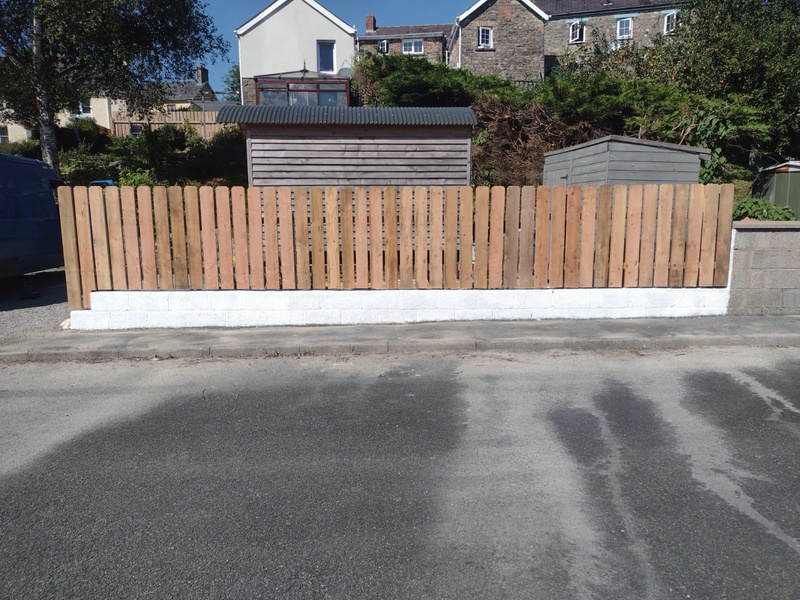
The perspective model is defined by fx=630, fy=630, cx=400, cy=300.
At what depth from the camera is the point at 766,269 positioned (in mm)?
8125

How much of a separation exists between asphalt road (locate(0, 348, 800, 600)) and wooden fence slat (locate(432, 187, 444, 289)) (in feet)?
6.34

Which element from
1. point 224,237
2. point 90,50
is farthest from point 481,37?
point 224,237

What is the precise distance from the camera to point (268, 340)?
729 centimetres

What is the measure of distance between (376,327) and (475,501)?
4.37m

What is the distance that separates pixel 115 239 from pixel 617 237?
627 centimetres

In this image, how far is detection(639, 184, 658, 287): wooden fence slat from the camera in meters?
7.92

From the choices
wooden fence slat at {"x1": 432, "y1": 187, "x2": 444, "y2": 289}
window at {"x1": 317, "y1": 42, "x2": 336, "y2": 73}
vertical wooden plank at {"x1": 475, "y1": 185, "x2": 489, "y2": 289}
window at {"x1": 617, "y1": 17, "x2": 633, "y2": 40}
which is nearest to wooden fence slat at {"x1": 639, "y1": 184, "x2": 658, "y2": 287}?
vertical wooden plank at {"x1": 475, "y1": 185, "x2": 489, "y2": 289}

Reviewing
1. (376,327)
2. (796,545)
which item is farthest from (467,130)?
(796,545)

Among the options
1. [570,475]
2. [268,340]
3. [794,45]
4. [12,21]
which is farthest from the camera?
[794,45]

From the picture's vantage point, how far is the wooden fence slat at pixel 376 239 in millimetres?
7902

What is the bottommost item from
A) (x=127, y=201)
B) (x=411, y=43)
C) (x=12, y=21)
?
(x=127, y=201)

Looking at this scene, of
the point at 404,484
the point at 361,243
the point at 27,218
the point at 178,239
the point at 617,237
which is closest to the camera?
the point at 404,484

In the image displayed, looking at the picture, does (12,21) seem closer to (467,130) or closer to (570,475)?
(467,130)

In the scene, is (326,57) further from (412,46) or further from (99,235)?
(99,235)
